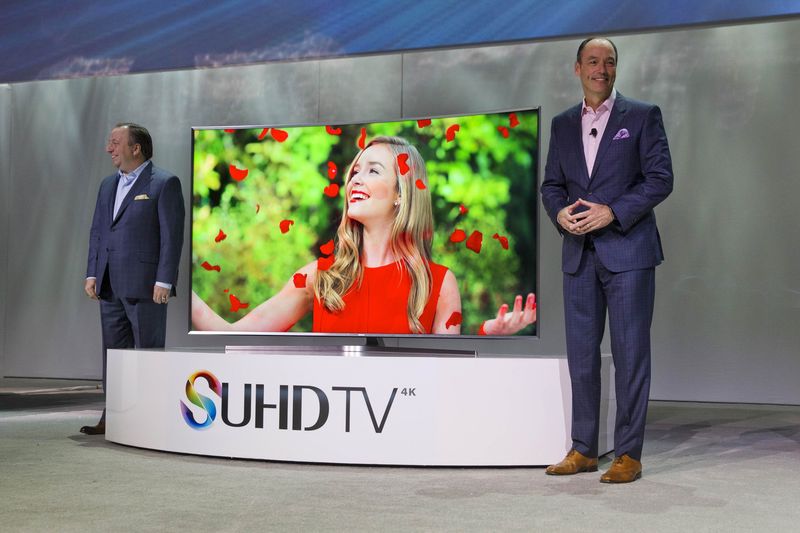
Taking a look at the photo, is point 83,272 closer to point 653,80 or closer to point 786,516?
point 653,80

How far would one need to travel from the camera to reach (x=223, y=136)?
16.6 ft

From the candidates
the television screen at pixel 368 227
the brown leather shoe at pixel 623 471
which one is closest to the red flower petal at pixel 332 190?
the television screen at pixel 368 227

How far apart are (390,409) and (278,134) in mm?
2154

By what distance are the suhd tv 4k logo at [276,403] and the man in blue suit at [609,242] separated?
2.15 ft

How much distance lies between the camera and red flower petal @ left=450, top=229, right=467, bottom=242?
15.8 ft

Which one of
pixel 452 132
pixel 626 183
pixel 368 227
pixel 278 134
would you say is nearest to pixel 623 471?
pixel 626 183

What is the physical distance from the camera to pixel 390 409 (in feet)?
11.1

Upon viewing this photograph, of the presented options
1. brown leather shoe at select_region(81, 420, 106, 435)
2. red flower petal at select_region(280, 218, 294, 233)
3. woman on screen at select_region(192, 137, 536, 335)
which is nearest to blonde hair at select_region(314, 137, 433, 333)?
woman on screen at select_region(192, 137, 536, 335)

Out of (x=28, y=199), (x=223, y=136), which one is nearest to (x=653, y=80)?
(x=223, y=136)

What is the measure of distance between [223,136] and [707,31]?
3469mm

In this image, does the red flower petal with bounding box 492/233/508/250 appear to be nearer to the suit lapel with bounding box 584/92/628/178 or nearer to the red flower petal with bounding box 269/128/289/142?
the red flower petal with bounding box 269/128/289/142

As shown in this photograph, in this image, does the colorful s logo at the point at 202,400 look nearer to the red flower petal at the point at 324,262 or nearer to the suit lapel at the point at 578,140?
the red flower petal at the point at 324,262

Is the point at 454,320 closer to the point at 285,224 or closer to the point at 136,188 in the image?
the point at 285,224

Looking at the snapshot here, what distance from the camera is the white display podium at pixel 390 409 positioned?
337 cm
